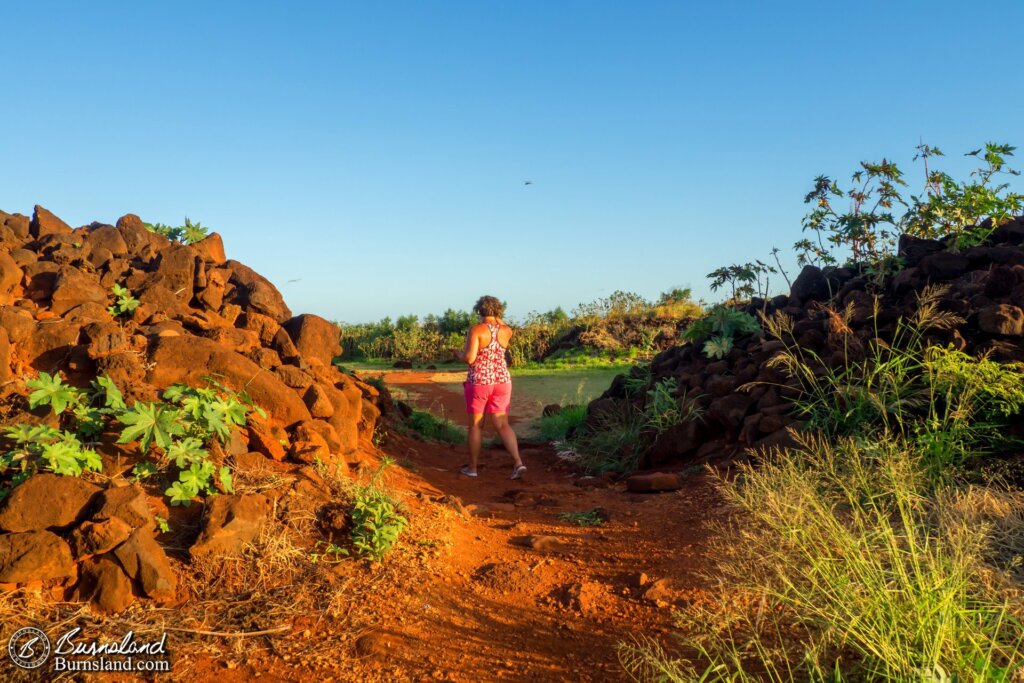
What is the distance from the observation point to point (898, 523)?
182 inches

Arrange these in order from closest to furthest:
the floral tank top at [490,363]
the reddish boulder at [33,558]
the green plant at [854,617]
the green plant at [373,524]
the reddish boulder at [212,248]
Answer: the green plant at [854,617] → the reddish boulder at [33,558] → the green plant at [373,524] → the floral tank top at [490,363] → the reddish boulder at [212,248]

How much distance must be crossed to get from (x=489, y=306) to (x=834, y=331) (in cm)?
323

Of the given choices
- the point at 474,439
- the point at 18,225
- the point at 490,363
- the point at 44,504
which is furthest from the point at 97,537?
the point at 18,225

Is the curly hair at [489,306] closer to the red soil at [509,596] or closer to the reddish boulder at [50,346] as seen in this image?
the red soil at [509,596]

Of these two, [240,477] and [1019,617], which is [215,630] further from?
[1019,617]

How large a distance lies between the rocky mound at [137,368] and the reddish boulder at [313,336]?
0.01 meters

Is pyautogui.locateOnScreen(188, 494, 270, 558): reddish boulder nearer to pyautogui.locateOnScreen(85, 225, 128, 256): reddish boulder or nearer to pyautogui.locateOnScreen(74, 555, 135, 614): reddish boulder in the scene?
pyautogui.locateOnScreen(74, 555, 135, 614): reddish boulder

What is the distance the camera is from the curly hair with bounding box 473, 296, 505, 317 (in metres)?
7.75

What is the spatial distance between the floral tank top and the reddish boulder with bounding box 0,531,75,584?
14.0 feet

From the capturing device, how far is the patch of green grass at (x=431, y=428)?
9828mm

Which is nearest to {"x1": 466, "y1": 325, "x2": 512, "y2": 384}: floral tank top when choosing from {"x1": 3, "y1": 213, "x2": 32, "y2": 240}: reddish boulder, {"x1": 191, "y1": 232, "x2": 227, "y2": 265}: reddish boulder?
{"x1": 191, "y1": 232, "x2": 227, "y2": 265}: reddish boulder

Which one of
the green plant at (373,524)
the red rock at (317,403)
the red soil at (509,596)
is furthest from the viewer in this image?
the red rock at (317,403)

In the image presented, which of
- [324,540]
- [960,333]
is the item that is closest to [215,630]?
[324,540]

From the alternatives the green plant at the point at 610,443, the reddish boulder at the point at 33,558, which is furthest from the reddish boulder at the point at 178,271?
the green plant at the point at 610,443
